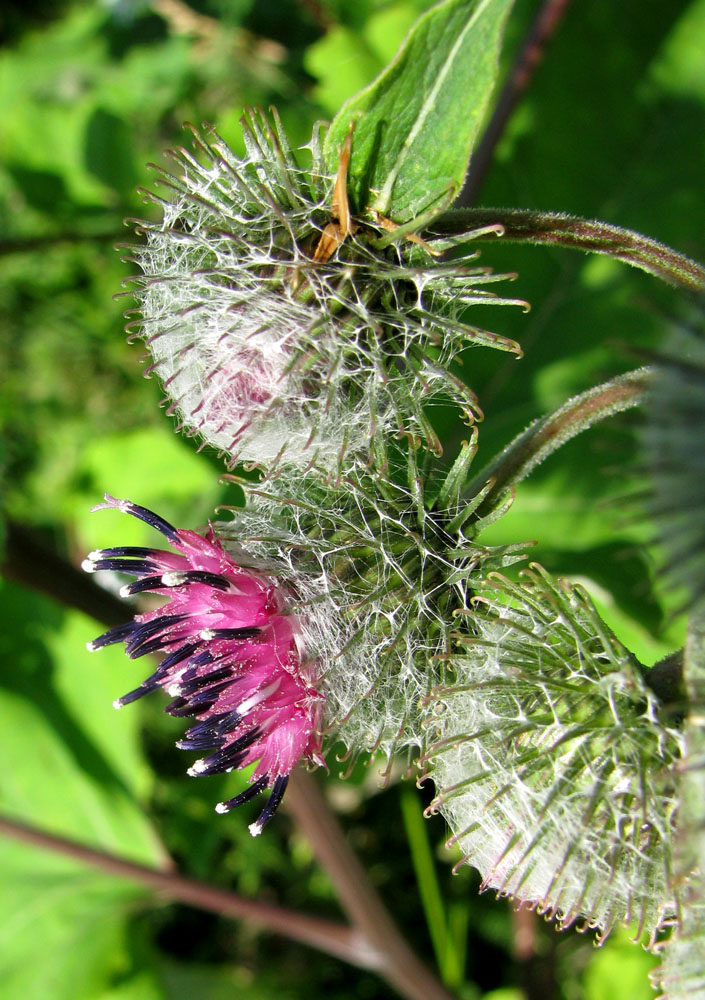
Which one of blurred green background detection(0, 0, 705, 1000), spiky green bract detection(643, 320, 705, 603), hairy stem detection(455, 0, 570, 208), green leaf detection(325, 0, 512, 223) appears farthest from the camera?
blurred green background detection(0, 0, 705, 1000)

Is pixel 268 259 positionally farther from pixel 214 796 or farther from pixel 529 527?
pixel 214 796

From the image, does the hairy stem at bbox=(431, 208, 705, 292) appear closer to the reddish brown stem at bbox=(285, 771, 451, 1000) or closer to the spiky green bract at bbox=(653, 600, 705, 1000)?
the spiky green bract at bbox=(653, 600, 705, 1000)

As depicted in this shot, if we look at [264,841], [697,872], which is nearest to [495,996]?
[264,841]

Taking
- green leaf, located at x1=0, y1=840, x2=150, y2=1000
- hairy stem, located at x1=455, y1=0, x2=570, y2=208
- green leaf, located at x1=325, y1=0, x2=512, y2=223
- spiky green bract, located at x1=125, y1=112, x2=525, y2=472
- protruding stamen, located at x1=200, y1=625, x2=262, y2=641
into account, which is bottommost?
green leaf, located at x1=0, y1=840, x2=150, y2=1000

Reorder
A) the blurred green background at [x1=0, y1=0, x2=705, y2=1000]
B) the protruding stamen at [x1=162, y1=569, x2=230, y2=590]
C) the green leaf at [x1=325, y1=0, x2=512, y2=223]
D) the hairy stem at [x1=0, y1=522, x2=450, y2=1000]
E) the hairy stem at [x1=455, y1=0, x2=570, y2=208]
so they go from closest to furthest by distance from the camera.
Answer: the green leaf at [x1=325, y1=0, x2=512, y2=223] < the protruding stamen at [x1=162, y1=569, x2=230, y2=590] < the hairy stem at [x1=0, y1=522, x2=450, y2=1000] < the hairy stem at [x1=455, y1=0, x2=570, y2=208] < the blurred green background at [x1=0, y1=0, x2=705, y2=1000]

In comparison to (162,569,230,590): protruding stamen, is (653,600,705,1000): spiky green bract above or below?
below

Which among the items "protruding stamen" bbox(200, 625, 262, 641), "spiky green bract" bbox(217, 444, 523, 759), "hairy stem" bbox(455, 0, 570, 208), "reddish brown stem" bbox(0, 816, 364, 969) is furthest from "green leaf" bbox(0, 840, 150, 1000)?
"hairy stem" bbox(455, 0, 570, 208)
